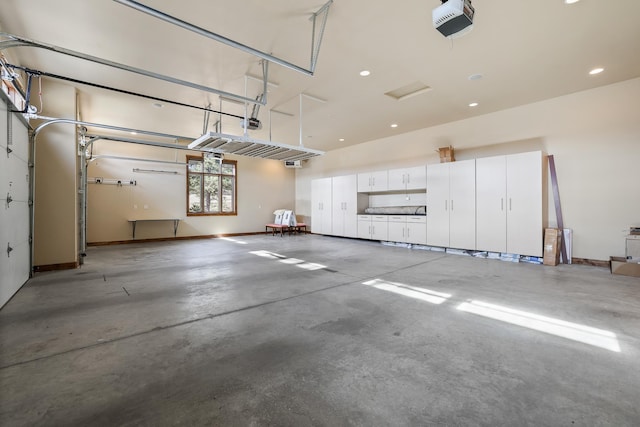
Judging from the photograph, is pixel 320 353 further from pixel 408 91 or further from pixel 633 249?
pixel 633 249

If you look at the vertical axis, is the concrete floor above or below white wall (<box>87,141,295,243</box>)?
below

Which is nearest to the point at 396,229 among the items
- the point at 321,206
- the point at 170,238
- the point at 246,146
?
the point at 321,206

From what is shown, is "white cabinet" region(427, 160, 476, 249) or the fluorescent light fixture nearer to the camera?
the fluorescent light fixture

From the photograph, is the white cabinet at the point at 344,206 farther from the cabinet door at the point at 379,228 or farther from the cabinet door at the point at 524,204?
the cabinet door at the point at 524,204

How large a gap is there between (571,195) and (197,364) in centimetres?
703

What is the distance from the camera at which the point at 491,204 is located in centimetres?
610

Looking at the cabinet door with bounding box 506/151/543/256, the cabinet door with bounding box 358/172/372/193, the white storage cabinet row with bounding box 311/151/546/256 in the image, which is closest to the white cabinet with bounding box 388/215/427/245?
the white storage cabinet row with bounding box 311/151/546/256

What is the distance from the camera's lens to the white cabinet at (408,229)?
24.1 feet

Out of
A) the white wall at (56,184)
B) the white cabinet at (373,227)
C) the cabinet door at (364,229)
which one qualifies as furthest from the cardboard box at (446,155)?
the white wall at (56,184)

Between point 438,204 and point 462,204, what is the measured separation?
1.92ft

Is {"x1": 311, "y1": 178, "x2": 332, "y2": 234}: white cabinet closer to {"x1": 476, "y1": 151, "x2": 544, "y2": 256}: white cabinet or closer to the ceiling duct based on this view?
the ceiling duct

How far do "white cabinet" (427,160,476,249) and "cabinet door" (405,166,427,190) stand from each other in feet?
0.47

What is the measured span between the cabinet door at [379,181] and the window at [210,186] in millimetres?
5574

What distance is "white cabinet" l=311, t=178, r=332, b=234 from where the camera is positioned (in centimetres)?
1030
